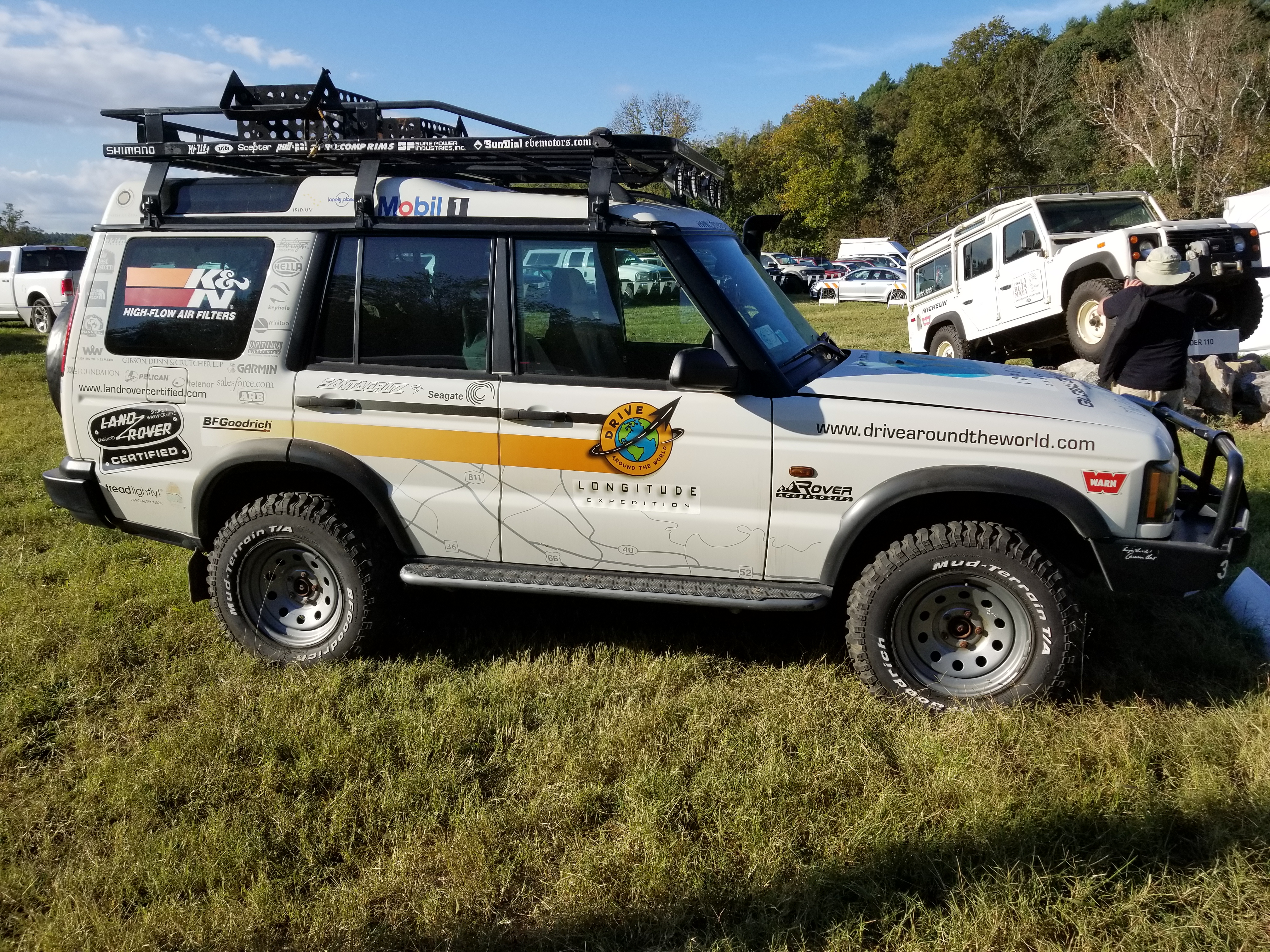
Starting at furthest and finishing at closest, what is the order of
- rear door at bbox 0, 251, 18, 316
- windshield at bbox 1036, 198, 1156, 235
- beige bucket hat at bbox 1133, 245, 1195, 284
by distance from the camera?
rear door at bbox 0, 251, 18, 316, windshield at bbox 1036, 198, 1156, 235, beige bucket hat at bbox 1133, 245, 1195, 284

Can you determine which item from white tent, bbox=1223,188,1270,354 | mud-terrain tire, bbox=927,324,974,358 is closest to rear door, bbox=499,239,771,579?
mud-terrain tire, bbox=927,324,974,358

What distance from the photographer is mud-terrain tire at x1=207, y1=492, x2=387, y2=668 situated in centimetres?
393

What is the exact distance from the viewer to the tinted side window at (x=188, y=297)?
3.94 m

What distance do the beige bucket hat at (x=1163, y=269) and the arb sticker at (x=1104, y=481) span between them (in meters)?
3.90

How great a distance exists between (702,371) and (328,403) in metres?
1.68

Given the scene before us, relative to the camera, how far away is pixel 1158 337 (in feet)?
21.8

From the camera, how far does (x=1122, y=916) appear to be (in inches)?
97.9

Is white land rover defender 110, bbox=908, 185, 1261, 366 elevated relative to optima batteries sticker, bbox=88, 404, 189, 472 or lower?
elevated

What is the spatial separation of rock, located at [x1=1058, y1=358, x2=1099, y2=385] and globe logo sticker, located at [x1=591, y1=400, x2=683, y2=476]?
23.9ft

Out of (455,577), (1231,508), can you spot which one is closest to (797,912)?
(455,577)

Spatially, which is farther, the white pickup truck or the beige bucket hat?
the white pickup truck

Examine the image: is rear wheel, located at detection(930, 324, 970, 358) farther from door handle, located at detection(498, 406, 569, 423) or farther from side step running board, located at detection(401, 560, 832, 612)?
door handle, located at detection(498, 406, 569, 423)

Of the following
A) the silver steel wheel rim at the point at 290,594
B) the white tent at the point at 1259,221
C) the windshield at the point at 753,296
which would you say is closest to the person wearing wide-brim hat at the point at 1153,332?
the windshield at the point at 753,296

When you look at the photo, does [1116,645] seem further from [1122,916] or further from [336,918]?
[336,918]
